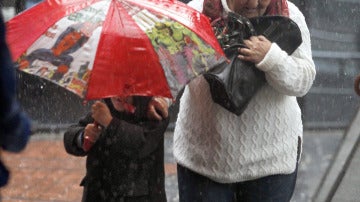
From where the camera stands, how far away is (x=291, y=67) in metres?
3.44

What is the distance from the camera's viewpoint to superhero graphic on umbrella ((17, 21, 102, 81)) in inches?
119

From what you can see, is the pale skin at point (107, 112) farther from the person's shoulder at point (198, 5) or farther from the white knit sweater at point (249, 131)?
the person's shoulder at point (198, 5)

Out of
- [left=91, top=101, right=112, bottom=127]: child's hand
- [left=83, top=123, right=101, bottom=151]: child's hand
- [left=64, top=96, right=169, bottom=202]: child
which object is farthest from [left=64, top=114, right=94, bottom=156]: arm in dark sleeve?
[left=91, top=101, right=112, bottom=127]: child's hand

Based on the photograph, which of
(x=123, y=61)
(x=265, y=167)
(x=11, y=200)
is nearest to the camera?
(x=123, y=61)

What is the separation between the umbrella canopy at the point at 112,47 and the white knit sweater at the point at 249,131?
1.55ft

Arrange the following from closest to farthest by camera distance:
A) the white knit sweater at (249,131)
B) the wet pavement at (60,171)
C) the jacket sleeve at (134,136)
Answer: the jacket sleeve at (134,136) → the white knit sweater at (249,131) → the wet pavement at (60,171)

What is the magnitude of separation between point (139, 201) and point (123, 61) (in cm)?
84

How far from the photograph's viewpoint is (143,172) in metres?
3.58

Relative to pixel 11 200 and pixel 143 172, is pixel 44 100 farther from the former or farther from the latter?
pixel 143 172

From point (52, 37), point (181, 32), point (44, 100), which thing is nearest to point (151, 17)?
point (181, 32)

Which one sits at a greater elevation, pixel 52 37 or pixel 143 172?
pixel 52 37

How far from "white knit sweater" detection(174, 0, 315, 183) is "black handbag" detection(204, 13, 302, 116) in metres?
0.10

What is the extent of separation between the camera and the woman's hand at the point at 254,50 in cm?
335

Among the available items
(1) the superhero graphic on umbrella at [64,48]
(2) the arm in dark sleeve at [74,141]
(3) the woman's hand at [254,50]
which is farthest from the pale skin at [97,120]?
(3) the woman's hand at [254,50]
